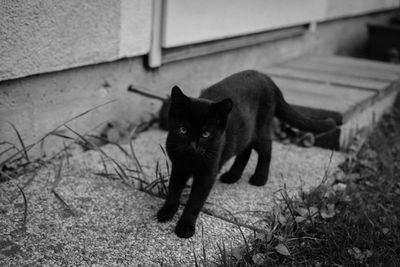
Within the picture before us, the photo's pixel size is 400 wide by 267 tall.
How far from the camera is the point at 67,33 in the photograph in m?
3.14

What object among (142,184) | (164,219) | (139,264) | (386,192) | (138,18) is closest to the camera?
(139,264)

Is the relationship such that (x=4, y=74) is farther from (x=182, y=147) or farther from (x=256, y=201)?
(x=256, y=201)

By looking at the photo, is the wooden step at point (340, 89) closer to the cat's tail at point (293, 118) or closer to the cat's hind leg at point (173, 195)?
the cat's tail at point (293, 118)

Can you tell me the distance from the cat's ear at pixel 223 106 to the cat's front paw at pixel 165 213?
558mm

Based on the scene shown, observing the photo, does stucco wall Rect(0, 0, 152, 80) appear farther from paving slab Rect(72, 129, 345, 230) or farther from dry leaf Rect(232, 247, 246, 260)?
dry leaf Rect(232, 247, 246, 260)

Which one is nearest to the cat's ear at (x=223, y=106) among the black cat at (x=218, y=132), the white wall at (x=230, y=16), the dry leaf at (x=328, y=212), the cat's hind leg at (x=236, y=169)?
the black cat at (x=218, y=132)

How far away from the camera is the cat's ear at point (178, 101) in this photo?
2.36 meters

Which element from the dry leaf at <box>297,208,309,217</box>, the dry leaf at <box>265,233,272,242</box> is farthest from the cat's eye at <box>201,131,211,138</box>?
the dry leaf at <box>297,208,309,217</box>

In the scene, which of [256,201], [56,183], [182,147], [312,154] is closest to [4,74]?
[56,183]

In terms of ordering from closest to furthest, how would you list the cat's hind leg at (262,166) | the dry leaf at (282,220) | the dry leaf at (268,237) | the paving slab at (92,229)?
the paving slab at (92,229) → the dry leaf at (268,237) → the dry leaf at (282,220) → the cat's hind leg at (262,166)

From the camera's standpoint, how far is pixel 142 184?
2.97m

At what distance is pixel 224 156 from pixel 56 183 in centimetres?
87

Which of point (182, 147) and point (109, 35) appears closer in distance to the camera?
point (182, 147)

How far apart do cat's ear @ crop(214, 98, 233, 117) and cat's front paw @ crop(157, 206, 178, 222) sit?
1.83 feet
